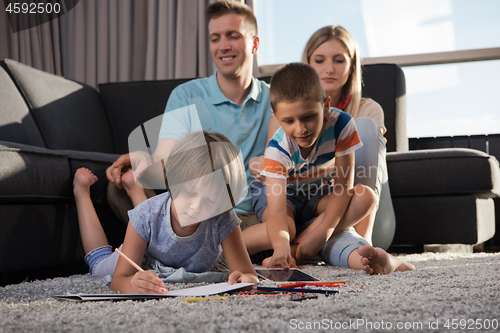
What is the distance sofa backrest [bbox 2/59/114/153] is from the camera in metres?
1.50

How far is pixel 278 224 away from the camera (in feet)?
3.44

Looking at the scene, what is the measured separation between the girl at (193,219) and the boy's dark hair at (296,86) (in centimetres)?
29

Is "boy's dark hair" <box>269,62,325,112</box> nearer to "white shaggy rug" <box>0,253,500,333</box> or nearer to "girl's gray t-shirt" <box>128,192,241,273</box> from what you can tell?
"girl's gray t-shirt" <box>128,192,241,273</box>

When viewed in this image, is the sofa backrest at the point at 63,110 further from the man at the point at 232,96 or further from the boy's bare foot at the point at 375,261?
the boy's bare foot at the point at 375,261

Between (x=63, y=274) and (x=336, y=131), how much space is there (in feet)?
2.78

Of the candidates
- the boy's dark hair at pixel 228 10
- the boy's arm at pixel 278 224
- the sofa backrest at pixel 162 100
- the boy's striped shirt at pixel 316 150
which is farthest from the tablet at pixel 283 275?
the sofa backrest at pixel 162 100

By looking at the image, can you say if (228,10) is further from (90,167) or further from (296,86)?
(90,167)

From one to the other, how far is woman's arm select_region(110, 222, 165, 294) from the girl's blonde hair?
0.40 ft

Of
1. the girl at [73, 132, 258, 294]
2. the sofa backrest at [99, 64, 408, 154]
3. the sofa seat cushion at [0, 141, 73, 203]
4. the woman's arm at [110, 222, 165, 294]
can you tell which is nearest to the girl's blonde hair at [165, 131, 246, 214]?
the girl at [73, 132, 258, 294]

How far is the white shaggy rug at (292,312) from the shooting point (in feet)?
1.48

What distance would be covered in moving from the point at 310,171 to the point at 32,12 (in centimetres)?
245

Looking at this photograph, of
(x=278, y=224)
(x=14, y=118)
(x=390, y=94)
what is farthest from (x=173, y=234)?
(x=390, y=94)

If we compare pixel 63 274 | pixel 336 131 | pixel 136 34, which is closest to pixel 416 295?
pixel 336 131

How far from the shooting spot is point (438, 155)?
1.45m
